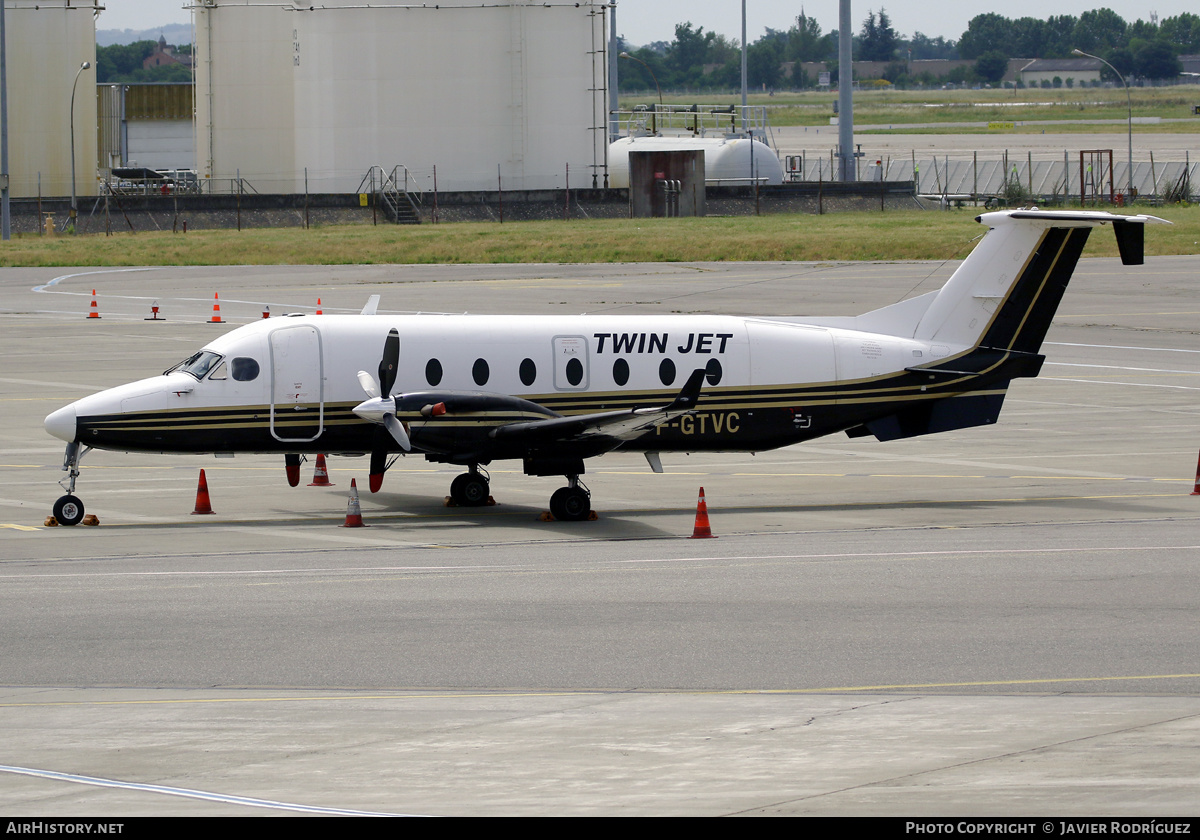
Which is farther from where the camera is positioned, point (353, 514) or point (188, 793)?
point (353, 514)

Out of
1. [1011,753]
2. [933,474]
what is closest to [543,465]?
[933,474]

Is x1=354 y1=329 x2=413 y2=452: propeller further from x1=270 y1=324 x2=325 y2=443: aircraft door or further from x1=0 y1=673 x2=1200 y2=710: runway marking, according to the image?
x1=0 y1=673 x2=1200 y2=710: runway marking

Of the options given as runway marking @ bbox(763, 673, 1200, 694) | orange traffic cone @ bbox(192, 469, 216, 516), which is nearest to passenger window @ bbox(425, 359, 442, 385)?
orange traffic cone @ bbox(192, 469, 216, 516)

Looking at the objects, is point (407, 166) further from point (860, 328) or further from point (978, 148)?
point (978, 148)

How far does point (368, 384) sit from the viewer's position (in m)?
20.6

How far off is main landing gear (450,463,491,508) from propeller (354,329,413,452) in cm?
189

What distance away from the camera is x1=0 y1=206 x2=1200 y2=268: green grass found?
62.4 m

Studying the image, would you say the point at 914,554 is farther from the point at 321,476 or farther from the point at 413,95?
the point at 413,95

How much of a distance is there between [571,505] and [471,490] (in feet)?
6.56

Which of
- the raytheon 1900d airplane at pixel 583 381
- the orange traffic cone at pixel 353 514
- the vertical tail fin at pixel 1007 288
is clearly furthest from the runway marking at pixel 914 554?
the vertical tail fin at pixel 1007 288

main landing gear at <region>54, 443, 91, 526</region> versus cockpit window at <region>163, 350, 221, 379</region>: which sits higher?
cockpit window at <region>163, 350, 221, 379</region>

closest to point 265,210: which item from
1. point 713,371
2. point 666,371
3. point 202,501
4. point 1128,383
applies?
point 1128,383

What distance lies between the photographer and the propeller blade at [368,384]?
2059 centimetres

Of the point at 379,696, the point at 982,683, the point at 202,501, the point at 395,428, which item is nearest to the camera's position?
the point at 379,696
